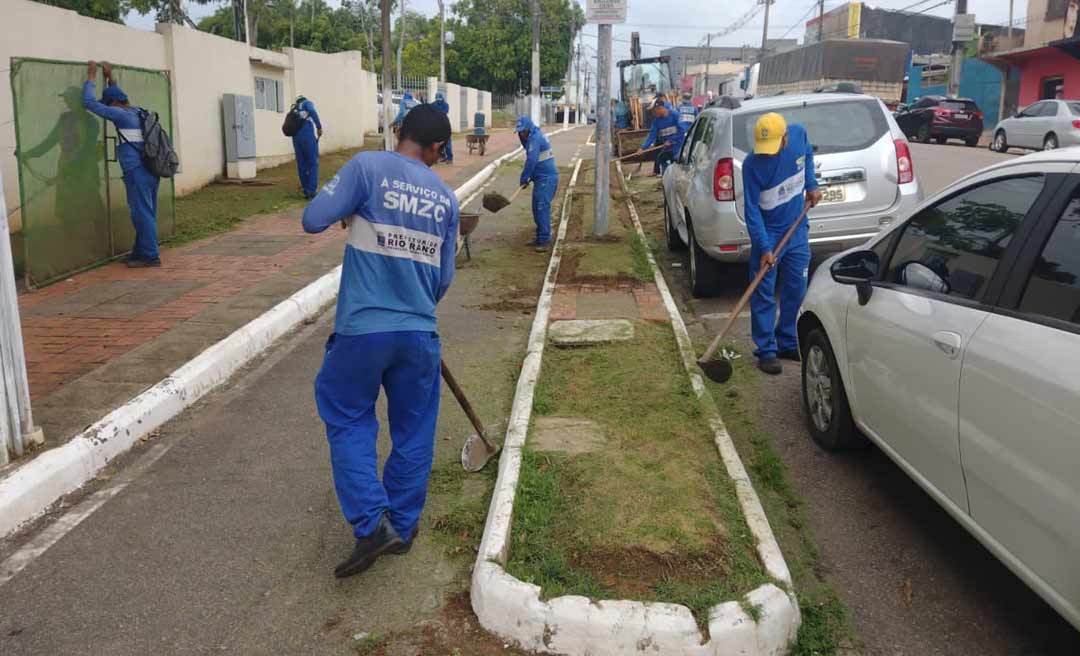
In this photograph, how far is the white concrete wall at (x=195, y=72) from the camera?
10.7 m

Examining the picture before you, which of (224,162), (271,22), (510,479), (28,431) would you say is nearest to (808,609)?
(510,479)

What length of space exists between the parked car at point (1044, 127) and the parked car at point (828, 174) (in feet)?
47.6

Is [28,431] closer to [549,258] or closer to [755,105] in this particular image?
[755,105]

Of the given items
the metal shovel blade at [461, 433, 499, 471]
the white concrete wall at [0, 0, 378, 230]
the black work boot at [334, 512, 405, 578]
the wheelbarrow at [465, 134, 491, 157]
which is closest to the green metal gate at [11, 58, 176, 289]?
the white concrete wall at [0, 0, 378, 230]

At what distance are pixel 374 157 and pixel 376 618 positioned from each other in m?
1.72

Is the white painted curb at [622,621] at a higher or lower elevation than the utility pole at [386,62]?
lower

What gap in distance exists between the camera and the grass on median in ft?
39.1

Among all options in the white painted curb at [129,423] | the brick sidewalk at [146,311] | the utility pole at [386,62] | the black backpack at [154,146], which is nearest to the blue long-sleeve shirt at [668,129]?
the utility pole at [386,62]

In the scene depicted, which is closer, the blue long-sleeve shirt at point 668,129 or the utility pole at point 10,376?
the utility pole at point 10,376

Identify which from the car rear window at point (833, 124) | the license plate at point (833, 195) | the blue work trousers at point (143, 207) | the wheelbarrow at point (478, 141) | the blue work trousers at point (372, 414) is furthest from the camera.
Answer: the wheelbarrow at point (478, 141)

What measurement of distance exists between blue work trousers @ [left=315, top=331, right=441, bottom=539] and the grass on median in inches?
314

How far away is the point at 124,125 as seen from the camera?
356 inches

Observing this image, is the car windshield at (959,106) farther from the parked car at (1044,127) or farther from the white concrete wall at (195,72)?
the white concrete wall at (195,72)

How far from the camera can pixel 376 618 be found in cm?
354
